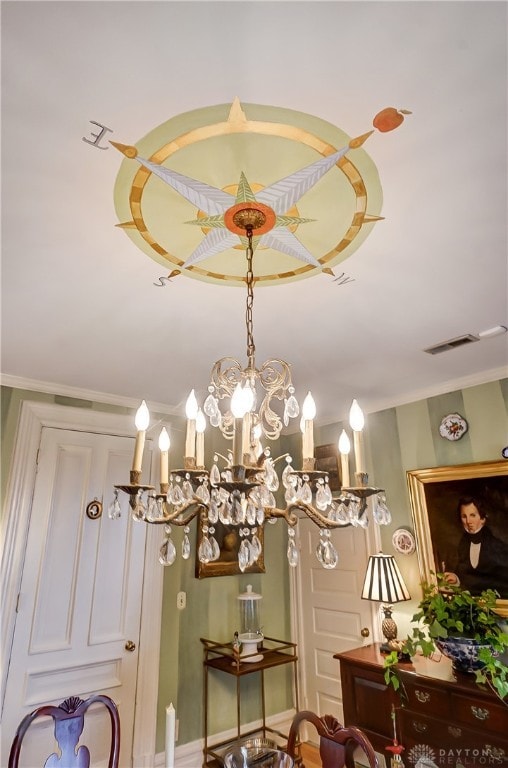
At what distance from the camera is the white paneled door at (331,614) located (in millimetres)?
3285

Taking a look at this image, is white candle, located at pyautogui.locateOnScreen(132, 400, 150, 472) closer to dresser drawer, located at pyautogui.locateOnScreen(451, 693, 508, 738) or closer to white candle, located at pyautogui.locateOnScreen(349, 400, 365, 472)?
white candle, located at pyautogui.locateOnScreen(349, 400, 365, 472)

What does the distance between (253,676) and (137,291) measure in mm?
3178

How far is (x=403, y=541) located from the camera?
9.96 ft

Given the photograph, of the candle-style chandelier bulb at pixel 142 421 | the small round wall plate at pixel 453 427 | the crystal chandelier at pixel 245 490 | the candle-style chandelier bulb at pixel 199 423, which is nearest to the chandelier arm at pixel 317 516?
the crystal chandelier at pixel 245 490

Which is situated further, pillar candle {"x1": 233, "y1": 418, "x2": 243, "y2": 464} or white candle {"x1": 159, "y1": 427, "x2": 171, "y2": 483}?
white candle {"x1": 159, "y1": 427, "x2": 171, "y2": 483}

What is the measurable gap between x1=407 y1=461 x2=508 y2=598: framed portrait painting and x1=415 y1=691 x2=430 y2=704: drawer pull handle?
2.23 feet

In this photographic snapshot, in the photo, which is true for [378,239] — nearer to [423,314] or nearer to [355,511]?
[423,314]

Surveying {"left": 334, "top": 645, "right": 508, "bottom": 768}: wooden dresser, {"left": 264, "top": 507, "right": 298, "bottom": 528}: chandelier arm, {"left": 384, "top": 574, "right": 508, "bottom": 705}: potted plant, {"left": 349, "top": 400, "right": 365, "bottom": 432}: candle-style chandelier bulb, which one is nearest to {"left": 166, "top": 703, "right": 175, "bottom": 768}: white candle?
{"left": 264, "top": 507, "right": 298, "bottom": 528}: chandelier arm

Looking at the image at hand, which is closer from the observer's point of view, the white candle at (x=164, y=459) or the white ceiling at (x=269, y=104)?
the white ceiling at (x=269, y=104)

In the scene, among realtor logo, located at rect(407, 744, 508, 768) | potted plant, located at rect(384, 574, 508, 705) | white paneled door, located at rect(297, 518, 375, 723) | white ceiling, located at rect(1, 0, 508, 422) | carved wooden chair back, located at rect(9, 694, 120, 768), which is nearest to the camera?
white ceiling, located at rect(1, 0, 508, 422)

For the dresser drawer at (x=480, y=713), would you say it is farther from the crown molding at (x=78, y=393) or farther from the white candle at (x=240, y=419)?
the crown molding at (x=78, y=393)

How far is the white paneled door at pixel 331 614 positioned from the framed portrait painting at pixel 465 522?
52cm

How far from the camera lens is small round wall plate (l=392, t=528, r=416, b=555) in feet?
9.76

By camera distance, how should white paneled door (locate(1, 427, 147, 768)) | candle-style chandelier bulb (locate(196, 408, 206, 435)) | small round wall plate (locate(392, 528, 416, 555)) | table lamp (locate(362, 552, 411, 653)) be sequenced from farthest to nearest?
1. small round wall plate (locate(392, 528, 416, 555))
2. table lamp (locate(362, 552, 411, 653))
3. white paneled door (locate(1, 427, 147, 768))
4. candle-style chandelier bulb (locate(196, 408, 206, 435))
